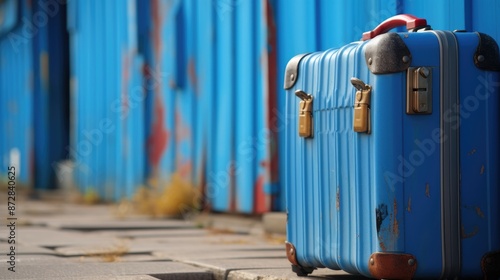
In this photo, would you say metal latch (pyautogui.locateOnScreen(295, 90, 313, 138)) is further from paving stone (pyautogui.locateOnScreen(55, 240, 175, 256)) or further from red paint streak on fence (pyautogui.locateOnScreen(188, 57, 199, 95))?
red paint streak on fence (pyautogui.locateOnScreen(188, 57, 199, 95))

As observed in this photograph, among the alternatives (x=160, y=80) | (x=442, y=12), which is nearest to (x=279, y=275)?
(x=442, y=12)

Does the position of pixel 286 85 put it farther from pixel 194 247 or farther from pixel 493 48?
pixel 194 247

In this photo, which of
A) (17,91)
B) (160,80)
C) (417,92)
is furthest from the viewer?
(17,91)

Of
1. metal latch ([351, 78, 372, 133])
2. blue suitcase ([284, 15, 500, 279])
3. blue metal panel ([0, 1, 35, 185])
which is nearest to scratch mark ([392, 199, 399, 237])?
blue suitcase ([284, 15, 500, 279])

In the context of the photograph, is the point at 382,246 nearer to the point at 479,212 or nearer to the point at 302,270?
the point at 479,212

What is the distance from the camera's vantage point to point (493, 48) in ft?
11.5

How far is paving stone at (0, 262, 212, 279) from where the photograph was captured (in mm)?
4289

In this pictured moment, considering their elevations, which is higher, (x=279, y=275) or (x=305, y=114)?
(x=305, y=114)

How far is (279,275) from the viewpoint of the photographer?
4.07 metres

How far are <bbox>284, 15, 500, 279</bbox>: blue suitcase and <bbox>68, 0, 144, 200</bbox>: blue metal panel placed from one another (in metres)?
7.03

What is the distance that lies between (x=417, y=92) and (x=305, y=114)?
2.10 feet

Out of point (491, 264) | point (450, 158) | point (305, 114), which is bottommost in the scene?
point (491, 264)

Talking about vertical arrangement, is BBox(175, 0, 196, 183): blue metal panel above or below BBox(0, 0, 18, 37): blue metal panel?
below

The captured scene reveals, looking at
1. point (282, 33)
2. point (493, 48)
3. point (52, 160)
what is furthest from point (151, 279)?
point (52, 160)
